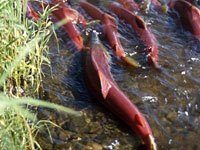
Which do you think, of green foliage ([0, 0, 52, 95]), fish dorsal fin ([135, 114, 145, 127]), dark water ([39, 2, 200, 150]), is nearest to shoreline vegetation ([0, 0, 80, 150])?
green foliage ([0, 0, 52, 95])

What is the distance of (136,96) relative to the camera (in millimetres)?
4289

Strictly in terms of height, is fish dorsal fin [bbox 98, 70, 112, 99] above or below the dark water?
above

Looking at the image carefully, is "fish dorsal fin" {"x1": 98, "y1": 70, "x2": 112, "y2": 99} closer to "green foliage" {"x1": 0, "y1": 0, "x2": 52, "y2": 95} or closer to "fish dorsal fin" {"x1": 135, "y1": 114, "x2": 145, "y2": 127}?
"fish dorsal fin" {"x1": 135, "y1": 114, "x2": 145, "y2": 127}

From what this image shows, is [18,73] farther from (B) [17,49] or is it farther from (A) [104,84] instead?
(A) [104,84]

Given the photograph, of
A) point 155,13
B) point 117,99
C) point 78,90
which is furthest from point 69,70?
point 155,13

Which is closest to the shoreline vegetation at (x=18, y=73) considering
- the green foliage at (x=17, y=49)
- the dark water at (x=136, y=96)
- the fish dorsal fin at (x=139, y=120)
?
the green foliage at (x=17, y=49)

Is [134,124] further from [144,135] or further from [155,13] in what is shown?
[155,13]

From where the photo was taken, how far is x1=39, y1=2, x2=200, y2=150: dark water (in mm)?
3721

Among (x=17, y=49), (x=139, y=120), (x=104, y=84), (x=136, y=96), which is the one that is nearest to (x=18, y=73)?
(x=17, y=49)

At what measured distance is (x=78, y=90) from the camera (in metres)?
4.34

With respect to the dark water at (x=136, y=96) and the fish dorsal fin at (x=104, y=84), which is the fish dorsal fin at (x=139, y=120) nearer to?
the dark water at (x=136, y=96)

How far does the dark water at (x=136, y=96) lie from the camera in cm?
372

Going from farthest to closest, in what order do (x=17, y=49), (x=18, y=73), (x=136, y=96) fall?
(x=136, y=96) → (x=18, y=73) → (x=17, y=49)

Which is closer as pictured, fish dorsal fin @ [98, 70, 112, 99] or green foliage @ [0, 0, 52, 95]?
green foliage @ [0, 0, 52, 95]
